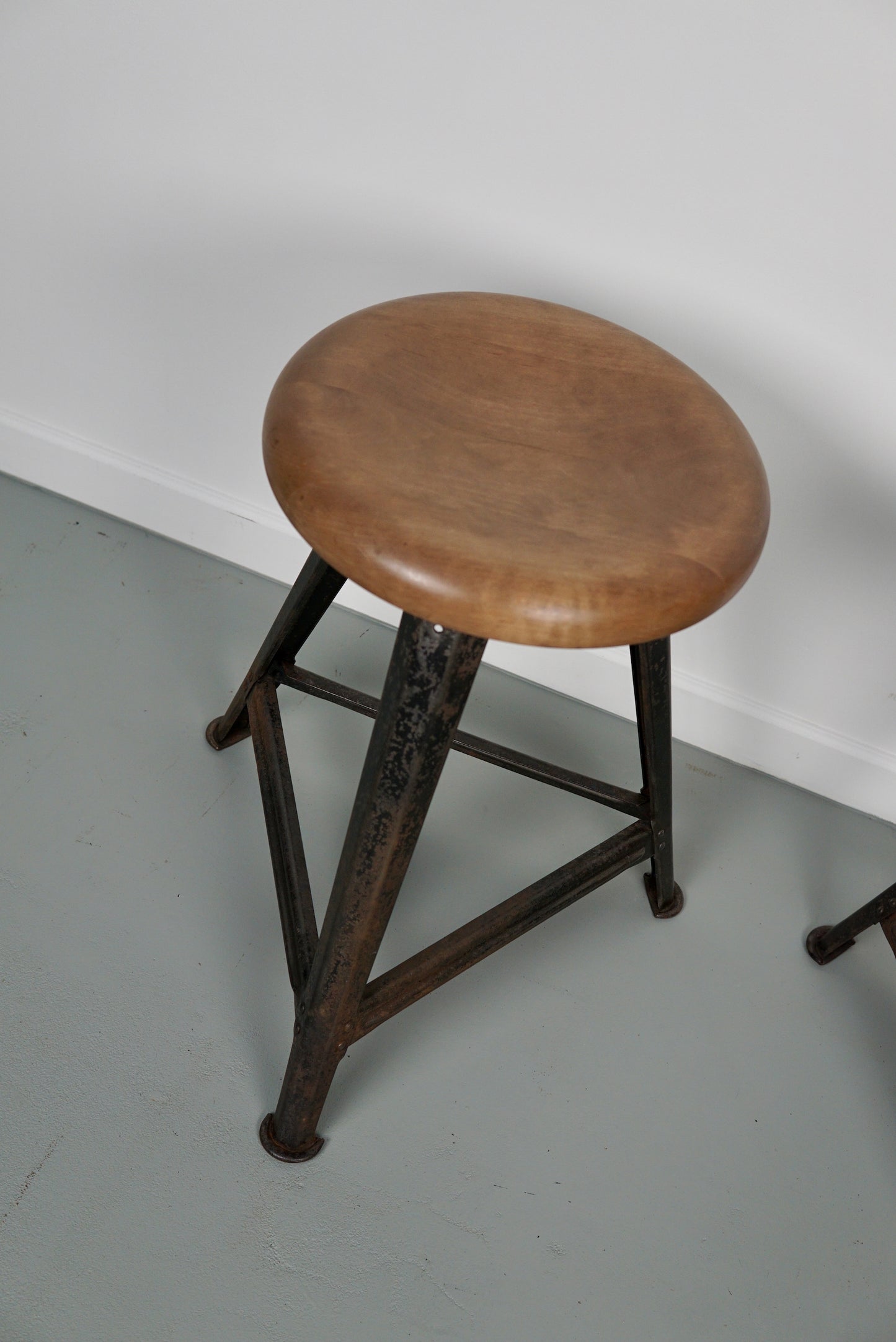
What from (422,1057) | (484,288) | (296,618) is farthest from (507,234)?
(422,1057)

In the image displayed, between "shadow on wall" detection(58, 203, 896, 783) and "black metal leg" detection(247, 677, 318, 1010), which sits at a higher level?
"shadow on wall" detection(58, 203, 896, 783)

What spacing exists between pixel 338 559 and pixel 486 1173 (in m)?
0.73

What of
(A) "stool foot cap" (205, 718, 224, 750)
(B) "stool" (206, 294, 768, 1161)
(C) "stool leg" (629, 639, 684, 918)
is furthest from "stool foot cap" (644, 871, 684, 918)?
(A) "stool foot cap" (205, 718, 224, 750)

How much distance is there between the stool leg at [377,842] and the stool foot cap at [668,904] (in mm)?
566

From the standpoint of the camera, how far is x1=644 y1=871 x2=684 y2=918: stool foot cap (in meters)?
1.38

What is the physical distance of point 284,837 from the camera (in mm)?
1129

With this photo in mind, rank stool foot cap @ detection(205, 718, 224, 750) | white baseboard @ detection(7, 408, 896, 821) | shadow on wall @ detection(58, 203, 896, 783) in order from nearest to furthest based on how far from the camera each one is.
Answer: shadow on wall @ detection(58, 203, 896, 783), stool foot cap @ detection(205, 718, 224, 750), white baseboard @ detection(7, 408, 896, 821)

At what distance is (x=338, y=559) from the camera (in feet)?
2.33

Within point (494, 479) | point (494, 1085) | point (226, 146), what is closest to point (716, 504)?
point (494, 479)

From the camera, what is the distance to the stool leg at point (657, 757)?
3.46ft

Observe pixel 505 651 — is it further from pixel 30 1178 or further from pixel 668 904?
pixel 30 1178

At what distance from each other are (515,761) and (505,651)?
0.45 m

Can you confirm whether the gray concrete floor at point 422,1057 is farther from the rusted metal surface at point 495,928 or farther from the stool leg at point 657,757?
the rusted metal surface at point 495,928

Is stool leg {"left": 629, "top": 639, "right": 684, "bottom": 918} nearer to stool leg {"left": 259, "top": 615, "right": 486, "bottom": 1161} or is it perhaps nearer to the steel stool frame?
the steel stool frame
